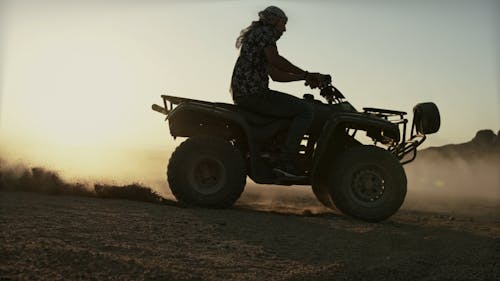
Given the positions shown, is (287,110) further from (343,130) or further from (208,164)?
(208,164)

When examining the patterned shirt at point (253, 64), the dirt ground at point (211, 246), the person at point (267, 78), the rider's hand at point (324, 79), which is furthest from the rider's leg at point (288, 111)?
the dirt ground at point (211, 246)

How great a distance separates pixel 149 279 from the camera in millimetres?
4215

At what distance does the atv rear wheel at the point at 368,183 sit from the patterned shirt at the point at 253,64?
153 cm

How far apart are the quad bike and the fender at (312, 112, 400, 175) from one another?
0.01 meters

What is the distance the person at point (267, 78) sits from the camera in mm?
8469

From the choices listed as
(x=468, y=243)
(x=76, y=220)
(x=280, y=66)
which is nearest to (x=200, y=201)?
(x=280, y=66)

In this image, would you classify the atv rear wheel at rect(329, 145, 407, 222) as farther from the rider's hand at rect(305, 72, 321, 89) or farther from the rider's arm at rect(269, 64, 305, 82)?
the rider's arm at rect(269, 64, 305, 82)

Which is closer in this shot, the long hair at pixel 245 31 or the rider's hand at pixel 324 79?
the long hair at pixel 245 31

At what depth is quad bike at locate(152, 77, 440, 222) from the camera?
8.49 meters

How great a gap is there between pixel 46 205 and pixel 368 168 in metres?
4.25

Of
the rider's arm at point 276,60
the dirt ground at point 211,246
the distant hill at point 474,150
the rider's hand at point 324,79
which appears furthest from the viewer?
the distant hill at point 474,150

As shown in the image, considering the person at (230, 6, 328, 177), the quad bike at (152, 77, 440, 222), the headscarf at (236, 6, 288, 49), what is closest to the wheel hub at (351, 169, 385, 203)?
the quad bike at (152, 77, 440, 222)

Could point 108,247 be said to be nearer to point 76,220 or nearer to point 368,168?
point 76,220

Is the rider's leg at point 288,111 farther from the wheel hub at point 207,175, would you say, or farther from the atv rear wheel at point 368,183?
the wheel hub at point 207,175
